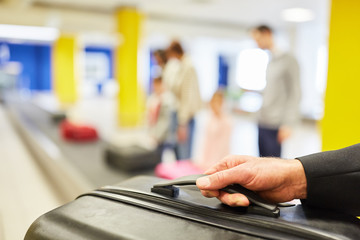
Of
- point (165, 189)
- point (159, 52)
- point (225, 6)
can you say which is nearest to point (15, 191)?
point (159, 52)

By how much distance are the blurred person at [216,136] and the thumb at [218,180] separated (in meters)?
2.98

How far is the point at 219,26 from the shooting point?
46.8ft

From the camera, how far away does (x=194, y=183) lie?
714 millimetres

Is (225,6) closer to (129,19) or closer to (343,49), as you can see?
(129,19)

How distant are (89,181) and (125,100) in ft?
25.7

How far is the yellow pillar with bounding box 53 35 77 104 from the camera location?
55.8ft

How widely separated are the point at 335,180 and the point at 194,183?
0.95 feet

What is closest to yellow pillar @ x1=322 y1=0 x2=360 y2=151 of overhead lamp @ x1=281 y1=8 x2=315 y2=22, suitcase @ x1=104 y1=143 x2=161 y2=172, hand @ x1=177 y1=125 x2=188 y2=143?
suitcase @ x1=104 y1=143 x2=161 y2=172

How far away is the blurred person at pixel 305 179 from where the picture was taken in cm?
69

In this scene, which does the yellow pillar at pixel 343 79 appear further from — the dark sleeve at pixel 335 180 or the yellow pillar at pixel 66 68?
the yellow pillar at pixel 66 68

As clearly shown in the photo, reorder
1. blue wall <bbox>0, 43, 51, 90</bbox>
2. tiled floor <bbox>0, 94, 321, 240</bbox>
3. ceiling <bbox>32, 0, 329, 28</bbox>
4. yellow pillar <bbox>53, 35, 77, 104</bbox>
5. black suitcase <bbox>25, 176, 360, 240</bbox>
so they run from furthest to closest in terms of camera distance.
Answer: blue wall <bbox>0, 43, 51, 90</bbox> < yellow pillar <bbox>53, 35, 77, 104</bbox> < ceiling <bbox>32, 0, 329, 28</bbox> < tiled floor <bbox>0, 94, 321, 240</bbox> < black suitcase <bbox>25, 176, 360, 240</bbox>

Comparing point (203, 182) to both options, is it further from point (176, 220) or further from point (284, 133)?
point (284, 133)

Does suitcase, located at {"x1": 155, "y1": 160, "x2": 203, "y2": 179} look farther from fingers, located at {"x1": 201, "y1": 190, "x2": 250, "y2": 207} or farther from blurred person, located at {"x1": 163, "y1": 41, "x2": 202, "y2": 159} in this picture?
blurred person, located at {"x1": 163, "y1": 41, "x2": 202, "y2": 159}

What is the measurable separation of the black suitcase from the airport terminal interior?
12.6 inches
